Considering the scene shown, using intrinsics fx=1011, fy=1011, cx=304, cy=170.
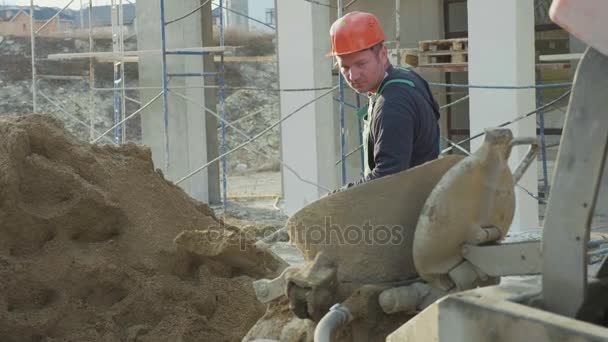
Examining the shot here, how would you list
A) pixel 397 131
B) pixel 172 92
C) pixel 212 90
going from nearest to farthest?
pixel 397 131 → pixel 172 92 → pixel 212 90

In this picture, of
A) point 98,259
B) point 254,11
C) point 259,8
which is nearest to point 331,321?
point 98,259

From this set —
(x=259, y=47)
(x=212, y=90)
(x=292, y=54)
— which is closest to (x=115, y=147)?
(x=292, y=54)

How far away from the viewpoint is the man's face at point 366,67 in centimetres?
476

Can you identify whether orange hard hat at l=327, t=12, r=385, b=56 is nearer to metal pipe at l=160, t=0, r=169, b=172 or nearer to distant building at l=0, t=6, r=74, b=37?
metal pipe at l=160, t=0, r=169, b=172

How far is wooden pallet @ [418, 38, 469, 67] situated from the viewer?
39.2 ft

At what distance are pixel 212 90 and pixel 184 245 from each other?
953 cm

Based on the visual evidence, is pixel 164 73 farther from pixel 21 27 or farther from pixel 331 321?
pixel 21 27

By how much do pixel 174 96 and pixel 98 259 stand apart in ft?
29.1

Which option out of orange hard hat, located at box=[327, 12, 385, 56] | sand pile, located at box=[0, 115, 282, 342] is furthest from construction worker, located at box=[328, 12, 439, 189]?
sand pile, located at box=[0, 115, 282, 342]

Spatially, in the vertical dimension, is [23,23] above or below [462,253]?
above

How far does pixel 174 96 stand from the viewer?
15.0 meters

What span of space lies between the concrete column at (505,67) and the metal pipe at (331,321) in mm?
6586

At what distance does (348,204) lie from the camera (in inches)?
152

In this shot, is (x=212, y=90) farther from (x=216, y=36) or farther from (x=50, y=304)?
(x=216, y=36)
